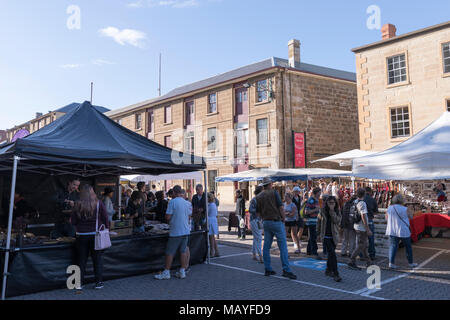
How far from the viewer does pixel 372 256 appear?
843 cm

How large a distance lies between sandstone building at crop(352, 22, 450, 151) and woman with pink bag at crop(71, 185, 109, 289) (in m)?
15.1

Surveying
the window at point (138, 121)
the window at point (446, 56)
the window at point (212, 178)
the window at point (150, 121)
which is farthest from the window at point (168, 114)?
the window at point (446, 56)

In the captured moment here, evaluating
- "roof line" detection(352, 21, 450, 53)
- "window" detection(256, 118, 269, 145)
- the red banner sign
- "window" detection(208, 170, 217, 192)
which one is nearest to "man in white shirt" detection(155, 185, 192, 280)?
"roof line" detection(352, 21, 450, 53)

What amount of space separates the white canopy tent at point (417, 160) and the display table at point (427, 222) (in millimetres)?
2461

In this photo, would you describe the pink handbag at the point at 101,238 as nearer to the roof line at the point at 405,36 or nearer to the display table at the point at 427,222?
the display table at the point at 427,222

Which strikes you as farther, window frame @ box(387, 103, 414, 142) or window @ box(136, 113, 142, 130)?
window @ box(136, 113, 142, 130)

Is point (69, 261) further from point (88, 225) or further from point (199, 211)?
point (199, 211)

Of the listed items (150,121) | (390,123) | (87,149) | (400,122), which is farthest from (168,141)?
(87,149)

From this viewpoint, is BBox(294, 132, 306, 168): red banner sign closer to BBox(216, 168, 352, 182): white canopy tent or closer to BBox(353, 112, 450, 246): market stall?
BBox(216, 168, 352, 182): white canopy tent

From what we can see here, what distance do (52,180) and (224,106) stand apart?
16.7 meters

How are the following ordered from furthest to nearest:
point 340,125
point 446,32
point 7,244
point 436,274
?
point 340,125
point 446,32
point 436,274
point 7,244

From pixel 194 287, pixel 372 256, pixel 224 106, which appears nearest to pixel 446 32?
pixel 372 256

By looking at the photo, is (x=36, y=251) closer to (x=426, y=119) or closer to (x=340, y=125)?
(x=426, y=119)

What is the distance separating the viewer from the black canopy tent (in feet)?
19.1
